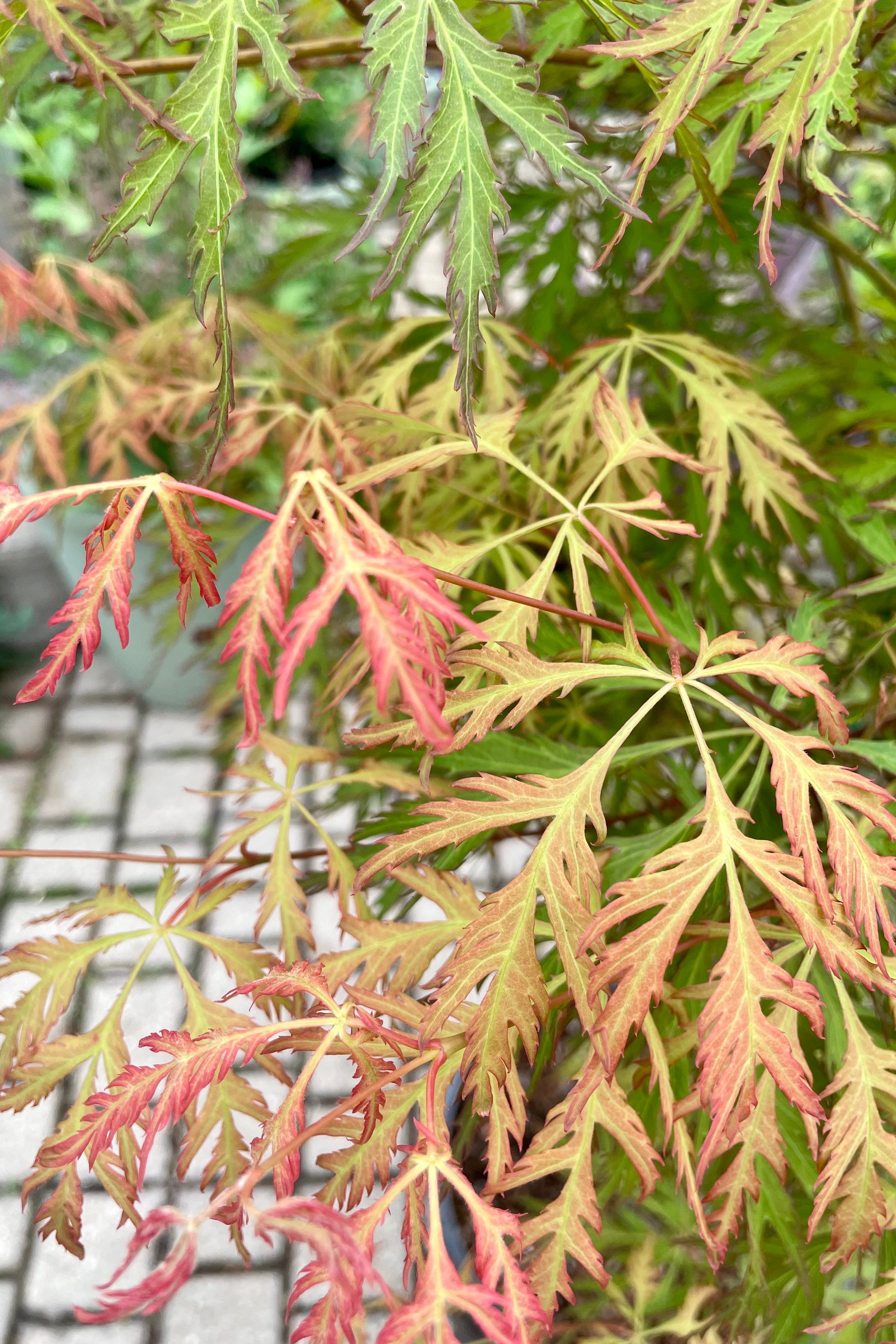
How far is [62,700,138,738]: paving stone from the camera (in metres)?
2.22

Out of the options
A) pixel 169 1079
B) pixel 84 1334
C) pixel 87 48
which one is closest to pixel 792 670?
pixel 169 1079

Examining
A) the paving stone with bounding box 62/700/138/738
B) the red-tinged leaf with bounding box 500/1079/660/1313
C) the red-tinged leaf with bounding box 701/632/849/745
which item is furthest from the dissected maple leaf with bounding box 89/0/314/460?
the paving stone with bounding box 62/700/138/738

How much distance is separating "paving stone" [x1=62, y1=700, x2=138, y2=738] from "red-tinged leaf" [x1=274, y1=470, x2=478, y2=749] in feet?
5.98

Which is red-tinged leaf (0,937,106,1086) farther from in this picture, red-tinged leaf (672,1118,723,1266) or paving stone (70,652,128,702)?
paving stone (70,652,128,702)

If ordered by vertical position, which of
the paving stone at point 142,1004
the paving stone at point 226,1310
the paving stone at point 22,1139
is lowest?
the paving stone at point 226,1310

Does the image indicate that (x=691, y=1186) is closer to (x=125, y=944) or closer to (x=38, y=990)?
(x=38, y=990)

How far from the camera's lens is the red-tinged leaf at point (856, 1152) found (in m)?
0.61

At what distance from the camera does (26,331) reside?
8.48ft

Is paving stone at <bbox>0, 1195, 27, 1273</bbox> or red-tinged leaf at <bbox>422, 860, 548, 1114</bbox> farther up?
red-tinged leaf at <bbox>422, 860, 548, 1114</bbox>

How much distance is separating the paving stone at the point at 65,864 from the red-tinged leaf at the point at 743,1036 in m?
1.56

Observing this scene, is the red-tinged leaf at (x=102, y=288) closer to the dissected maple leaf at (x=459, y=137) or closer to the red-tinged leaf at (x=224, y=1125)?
the dissected maple leaf at (x=459, y=137)

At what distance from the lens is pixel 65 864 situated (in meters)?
1.99

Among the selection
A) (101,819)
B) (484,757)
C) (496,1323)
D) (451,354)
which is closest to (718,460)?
(484,757)

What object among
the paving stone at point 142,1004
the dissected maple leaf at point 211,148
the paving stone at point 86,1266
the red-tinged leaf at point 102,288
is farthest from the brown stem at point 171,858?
the paving stone at point 142,1004
